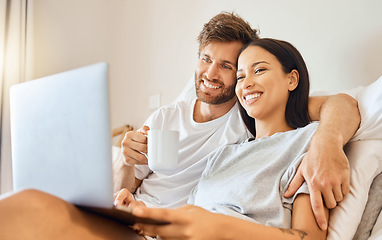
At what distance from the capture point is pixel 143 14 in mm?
2553

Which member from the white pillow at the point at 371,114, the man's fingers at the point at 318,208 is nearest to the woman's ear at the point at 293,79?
the white pillow at the point at 371,114

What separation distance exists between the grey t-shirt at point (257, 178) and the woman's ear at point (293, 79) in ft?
0.55

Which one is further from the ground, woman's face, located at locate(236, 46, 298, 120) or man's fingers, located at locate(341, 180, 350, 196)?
woman's face, located at locate(236, 46, 298, 120)

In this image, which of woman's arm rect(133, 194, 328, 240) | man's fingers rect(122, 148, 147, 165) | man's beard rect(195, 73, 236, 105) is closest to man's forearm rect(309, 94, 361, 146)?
woman's arm rect(133, 194, 328, 240)

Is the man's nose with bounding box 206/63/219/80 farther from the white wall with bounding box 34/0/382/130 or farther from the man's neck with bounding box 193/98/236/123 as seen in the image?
the white wall with bounding box 34/0/382/130

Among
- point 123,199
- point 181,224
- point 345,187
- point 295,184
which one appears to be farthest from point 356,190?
point 123,199

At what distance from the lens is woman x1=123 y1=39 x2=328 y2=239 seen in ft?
1.98

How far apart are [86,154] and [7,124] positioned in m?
1.98

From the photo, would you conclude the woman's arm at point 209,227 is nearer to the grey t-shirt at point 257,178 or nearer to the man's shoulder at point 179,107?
the grey t-shirt at point 257,178

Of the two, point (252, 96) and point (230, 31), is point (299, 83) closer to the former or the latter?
point (252, 96)

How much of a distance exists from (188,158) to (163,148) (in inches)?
16.6

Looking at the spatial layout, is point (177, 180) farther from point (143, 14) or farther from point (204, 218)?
point (143, 14)

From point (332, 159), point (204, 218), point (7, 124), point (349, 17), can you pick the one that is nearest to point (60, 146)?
point (204, 218)

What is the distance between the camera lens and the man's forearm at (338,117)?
885mm
